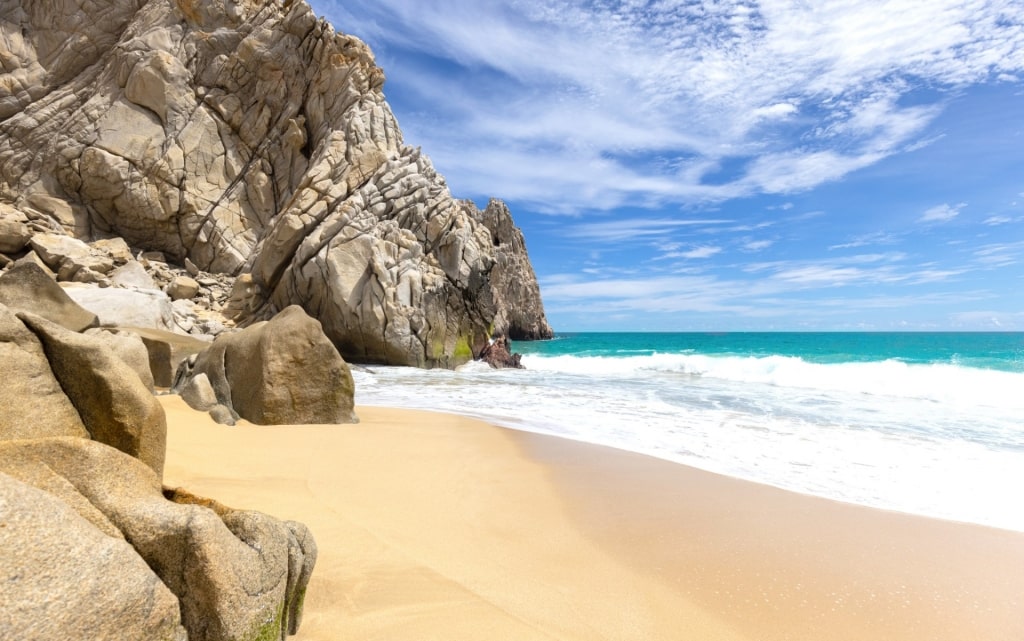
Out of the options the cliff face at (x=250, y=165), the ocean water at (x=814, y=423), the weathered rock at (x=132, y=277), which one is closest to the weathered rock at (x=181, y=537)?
the ocean water at (x=814, y=423)

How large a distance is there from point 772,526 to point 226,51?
3306 centimetres

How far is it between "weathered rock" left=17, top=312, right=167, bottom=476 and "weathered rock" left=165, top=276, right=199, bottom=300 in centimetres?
2231

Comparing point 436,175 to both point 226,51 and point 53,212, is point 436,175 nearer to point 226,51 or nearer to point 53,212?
point 226,51

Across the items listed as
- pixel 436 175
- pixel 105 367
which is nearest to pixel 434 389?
pixel 105 367

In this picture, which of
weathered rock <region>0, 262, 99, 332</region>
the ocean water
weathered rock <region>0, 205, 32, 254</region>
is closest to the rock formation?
the ocean water

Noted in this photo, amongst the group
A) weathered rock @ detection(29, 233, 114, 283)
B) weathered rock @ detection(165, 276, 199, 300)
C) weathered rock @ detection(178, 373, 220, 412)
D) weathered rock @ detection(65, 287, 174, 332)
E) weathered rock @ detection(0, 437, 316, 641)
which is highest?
weathered rock @ detection(29, 233, 114, 283)

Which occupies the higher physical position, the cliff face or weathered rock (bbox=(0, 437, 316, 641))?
the cliff face

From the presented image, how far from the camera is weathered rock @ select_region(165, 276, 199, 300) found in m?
22.5

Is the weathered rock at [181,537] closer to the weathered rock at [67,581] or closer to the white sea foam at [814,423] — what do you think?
the weathered rock at [67,581]

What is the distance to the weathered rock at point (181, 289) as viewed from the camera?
22.5m

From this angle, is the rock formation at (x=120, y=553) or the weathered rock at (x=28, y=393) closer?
the rock formation at (x=120, y=553)

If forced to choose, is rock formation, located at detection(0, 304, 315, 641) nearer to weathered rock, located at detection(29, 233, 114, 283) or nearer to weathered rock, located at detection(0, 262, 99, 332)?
weathered rock, located at detection(0, 262, 99, 332)

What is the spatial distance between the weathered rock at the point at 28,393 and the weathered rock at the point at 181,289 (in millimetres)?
22360

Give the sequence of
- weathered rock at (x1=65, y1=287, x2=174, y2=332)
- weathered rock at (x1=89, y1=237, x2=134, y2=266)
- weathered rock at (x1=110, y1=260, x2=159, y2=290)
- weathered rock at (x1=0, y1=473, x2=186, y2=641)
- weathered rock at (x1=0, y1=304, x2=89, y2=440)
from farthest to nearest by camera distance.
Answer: weathered rock at (x1=89, y1=237, x2=134, y2=266), weathered rock at (x1=110, y1=260, x2=159, y2=290), weathered rock at (x1=65, y1=287, x2=174, y2=332), weathered rock at (x1=0, y1=304, x2=89, y2=440), weathered rock at (x1=0, y1=473, x2=186, y2=641)
